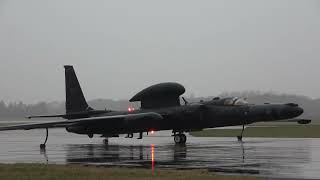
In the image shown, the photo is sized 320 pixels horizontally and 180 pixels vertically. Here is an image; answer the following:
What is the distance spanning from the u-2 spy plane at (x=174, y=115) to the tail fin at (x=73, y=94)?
2.41m

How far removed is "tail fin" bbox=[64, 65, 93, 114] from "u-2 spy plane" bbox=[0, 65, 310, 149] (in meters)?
2.41

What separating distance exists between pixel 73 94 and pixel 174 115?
7.40 m

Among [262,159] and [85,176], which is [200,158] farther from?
[85,176]

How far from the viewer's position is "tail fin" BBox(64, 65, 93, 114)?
3434 centimetres

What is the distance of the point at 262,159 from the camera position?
18.6 m

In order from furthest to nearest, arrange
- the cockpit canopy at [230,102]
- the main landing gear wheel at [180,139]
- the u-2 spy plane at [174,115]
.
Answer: the main landing gear wheel at [180,139], the cockpit canopy at [230,102], the u-2 spy plane at [174,115]

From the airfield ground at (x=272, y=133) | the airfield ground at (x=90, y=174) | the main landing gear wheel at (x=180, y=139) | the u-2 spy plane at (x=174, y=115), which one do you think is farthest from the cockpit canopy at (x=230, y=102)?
the airfield ground at (x=90, y=174)

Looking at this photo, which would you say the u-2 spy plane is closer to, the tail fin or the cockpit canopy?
the cockpit canopy

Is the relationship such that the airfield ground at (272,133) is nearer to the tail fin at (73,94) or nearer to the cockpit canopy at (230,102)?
the cockpit canopy at (230,102)

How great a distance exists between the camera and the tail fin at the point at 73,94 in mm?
34344

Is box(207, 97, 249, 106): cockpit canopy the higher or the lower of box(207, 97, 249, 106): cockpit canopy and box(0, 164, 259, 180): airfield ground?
the higher

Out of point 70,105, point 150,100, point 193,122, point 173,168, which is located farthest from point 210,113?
A: point 173,168

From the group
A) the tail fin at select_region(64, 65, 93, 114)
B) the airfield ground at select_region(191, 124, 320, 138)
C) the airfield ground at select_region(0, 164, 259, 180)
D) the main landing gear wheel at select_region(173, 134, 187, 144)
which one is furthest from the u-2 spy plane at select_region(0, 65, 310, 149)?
the airfield ground at select_region(0, 164, 259, 180)

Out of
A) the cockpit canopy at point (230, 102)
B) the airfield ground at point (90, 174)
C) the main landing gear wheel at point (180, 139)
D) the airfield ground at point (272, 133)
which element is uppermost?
the cockpit canopy at point (230, 102)
